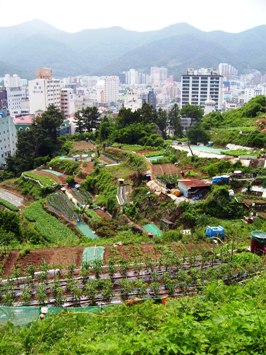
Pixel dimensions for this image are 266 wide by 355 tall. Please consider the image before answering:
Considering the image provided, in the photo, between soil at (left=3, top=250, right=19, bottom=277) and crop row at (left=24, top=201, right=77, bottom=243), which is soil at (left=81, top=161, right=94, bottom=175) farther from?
soil at (left=3, top=250, right=19, bottom=277)

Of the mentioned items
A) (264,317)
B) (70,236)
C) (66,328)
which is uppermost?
(264,317)

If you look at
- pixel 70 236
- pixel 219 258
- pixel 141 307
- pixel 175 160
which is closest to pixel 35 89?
pixel 175 160

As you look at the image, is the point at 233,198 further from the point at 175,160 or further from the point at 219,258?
the point at 175,160

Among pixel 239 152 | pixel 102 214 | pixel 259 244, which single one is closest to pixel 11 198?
pixel 102 214

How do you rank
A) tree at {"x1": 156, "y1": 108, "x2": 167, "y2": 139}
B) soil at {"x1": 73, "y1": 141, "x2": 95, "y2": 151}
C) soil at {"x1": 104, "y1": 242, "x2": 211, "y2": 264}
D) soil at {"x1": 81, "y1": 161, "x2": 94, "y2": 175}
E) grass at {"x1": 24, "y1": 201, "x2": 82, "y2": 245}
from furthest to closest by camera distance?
1. tree at {"x1": 156, "y1": 108, "x2": 167, "y2": 139}
2. soil at {"x1": 73, "y1": 141, "x2": 95, "y2": 151}
3. soil at {"x1": 81, "y1": 161, "x2": 94, "y2": 175}
4. grass at {"x1": 24, "y1": 201, "x2": 82, "y2": 245}
5. soil at {"x1": 104, "y1": 242, "x2": 211, "y2": 264}

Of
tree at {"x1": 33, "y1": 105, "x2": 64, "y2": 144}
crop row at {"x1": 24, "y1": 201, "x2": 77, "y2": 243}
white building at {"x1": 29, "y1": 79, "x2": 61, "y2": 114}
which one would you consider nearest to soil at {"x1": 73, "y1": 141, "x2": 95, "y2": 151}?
tree at {"x1": 33, "y1": 105, "x2": 64, "y2": 144}

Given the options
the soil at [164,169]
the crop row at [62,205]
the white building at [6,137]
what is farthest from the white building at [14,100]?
the soil at [164,169]
